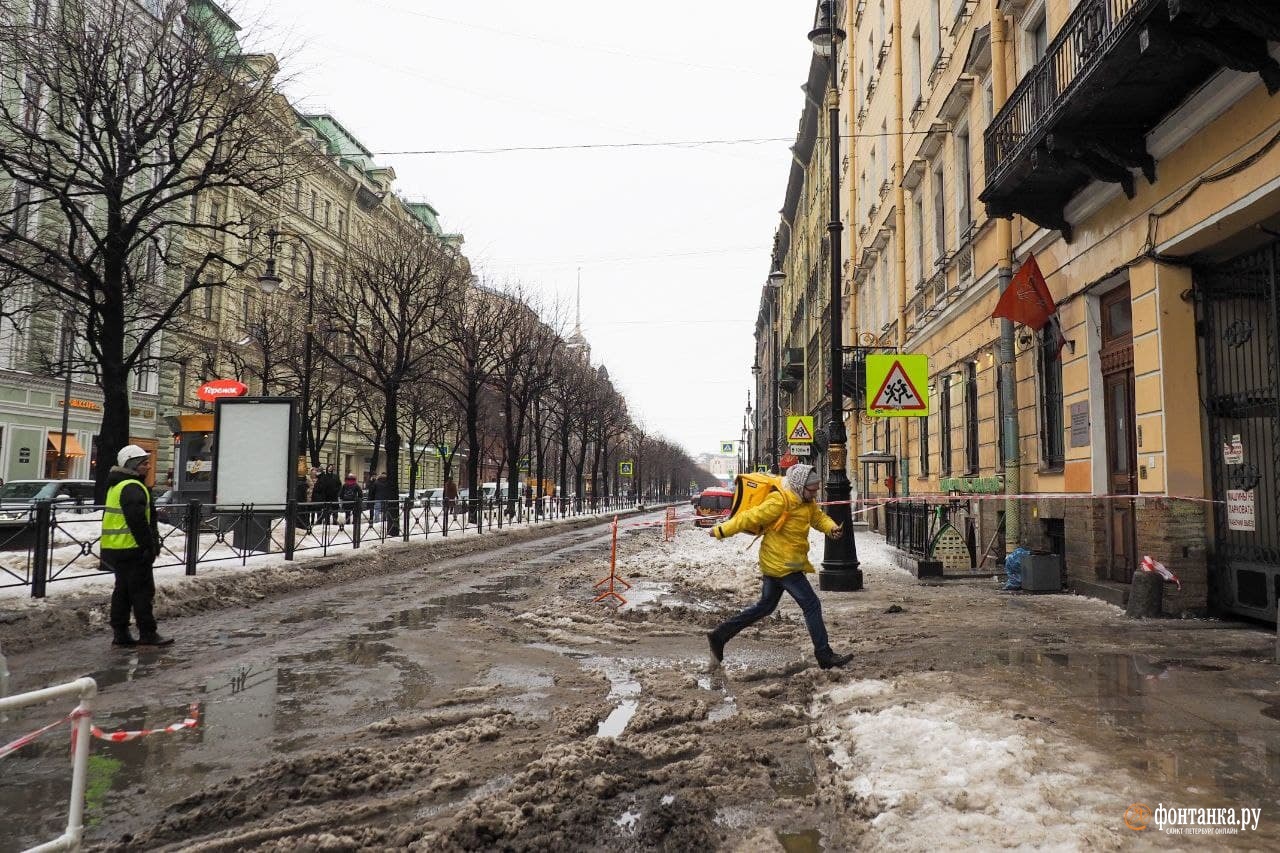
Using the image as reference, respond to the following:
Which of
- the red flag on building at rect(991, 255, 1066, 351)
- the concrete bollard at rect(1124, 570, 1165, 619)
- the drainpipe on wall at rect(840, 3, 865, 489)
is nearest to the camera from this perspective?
the concrete bollard at rect(1124, 570, 1165, 619)

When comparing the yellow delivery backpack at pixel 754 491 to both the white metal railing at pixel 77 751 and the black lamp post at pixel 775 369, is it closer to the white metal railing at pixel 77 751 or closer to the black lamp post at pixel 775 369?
the white metal railing at pixel 77 751

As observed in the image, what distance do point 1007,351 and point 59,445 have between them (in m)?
37.8

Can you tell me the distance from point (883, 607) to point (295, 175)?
13.5m

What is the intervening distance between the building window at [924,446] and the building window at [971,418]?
10.4 ft

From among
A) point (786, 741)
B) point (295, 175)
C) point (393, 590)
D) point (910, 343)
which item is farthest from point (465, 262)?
point (786, 741)

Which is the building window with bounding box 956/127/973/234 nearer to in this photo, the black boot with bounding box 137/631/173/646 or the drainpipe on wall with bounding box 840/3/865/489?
the drainpipe on wall with bounding box 840/3/865/489

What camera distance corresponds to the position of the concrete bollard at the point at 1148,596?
865cm

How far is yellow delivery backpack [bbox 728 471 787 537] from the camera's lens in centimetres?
702

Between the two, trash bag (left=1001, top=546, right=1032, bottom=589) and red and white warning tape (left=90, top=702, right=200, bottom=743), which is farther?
trash bag (left=1001, top=546, right=1032, bottom=589)

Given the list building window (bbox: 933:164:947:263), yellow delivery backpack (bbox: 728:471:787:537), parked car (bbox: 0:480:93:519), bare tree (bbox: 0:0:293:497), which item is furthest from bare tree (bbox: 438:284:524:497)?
yellow delivery backpack (bbox: 728:471:787:537)

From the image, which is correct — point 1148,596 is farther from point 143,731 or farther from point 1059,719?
point 143,731

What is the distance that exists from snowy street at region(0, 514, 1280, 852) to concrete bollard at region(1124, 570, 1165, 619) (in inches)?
11.9

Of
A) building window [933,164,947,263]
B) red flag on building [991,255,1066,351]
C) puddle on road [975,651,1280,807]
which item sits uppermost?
building window [933,164,947,263]

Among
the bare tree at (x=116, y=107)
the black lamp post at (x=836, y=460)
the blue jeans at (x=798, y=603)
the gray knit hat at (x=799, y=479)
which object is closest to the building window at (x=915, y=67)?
the black lamp post at (x=836, y=460)
